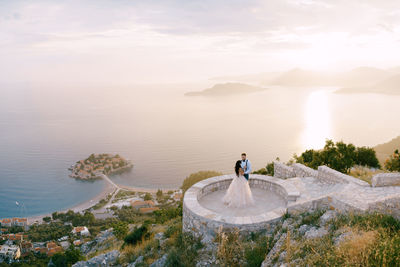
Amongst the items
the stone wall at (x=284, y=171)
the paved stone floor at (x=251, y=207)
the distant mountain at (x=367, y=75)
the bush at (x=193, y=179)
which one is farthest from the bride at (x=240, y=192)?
the distant mountain at (x=367, y=75)

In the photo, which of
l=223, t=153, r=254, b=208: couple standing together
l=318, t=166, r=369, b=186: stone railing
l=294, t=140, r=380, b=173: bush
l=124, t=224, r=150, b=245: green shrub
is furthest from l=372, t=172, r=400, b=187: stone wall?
l=124, t=224, r=150, b=245: green shrub

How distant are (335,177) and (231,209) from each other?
3.97 m

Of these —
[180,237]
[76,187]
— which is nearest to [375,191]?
[180,237]

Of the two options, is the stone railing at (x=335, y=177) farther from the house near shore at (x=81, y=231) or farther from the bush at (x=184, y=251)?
the house near shore at (x=81, y=231)

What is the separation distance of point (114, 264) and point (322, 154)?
11.3 metres

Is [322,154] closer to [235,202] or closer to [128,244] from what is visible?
[235,202]

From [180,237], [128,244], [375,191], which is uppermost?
[375,191]

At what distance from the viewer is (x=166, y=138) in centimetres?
10175

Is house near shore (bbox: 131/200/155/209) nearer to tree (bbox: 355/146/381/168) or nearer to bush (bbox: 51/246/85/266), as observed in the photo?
bush (bbox: 51/246/85/266)

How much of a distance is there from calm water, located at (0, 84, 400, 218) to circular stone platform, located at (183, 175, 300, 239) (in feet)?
198

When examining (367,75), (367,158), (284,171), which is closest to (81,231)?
(284,171)

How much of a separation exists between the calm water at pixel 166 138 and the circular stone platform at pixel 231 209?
60.4 meters

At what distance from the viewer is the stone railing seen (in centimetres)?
897

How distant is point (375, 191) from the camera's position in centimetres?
813
